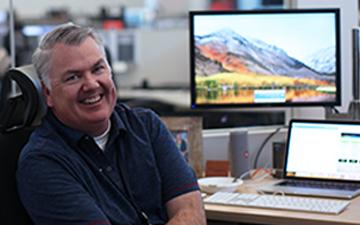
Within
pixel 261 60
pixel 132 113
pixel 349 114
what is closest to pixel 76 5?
pixel 261 60

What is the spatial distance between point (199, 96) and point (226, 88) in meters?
0.11

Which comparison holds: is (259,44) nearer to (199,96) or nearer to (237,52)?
(237,52)

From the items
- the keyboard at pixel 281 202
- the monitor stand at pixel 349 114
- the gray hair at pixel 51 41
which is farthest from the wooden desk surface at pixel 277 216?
the gray hair at pixel 51 41

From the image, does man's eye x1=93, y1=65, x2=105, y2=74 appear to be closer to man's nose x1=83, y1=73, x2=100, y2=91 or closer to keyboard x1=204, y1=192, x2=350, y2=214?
man's nose x1=83, y1=73, x2=100, y2=91

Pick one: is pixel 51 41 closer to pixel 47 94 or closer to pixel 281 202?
pixel 47 94

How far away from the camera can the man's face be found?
6.64ft

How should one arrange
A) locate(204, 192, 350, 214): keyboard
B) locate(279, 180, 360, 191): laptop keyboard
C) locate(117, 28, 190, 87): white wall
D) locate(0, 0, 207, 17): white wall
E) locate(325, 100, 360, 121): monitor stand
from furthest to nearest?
locate(0, 0, 207, 17): white wall, locate(117, 28, 190, 87): white wall, locate(325, 100, 360, 121): monitor stand, locate(279, 180, 360, 191): laptop keyboard, locate(204, 192, 350, 214): keyboard

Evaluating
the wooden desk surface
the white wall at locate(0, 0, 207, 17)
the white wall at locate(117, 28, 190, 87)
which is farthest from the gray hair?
the white wall at locate(0, 0, 207, 17)

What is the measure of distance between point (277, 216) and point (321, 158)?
471 mm

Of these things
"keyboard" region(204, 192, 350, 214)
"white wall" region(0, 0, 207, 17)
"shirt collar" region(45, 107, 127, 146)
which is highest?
"white wall" region(0, 0, 207, 17)

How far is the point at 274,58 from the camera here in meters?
2.79

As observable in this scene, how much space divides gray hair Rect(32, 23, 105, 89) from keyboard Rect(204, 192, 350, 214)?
710mm

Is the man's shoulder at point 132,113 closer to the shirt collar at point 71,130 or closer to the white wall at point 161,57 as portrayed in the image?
the shirt collar at point 71,130

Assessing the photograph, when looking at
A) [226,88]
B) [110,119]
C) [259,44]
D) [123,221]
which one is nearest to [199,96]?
[226,88]
